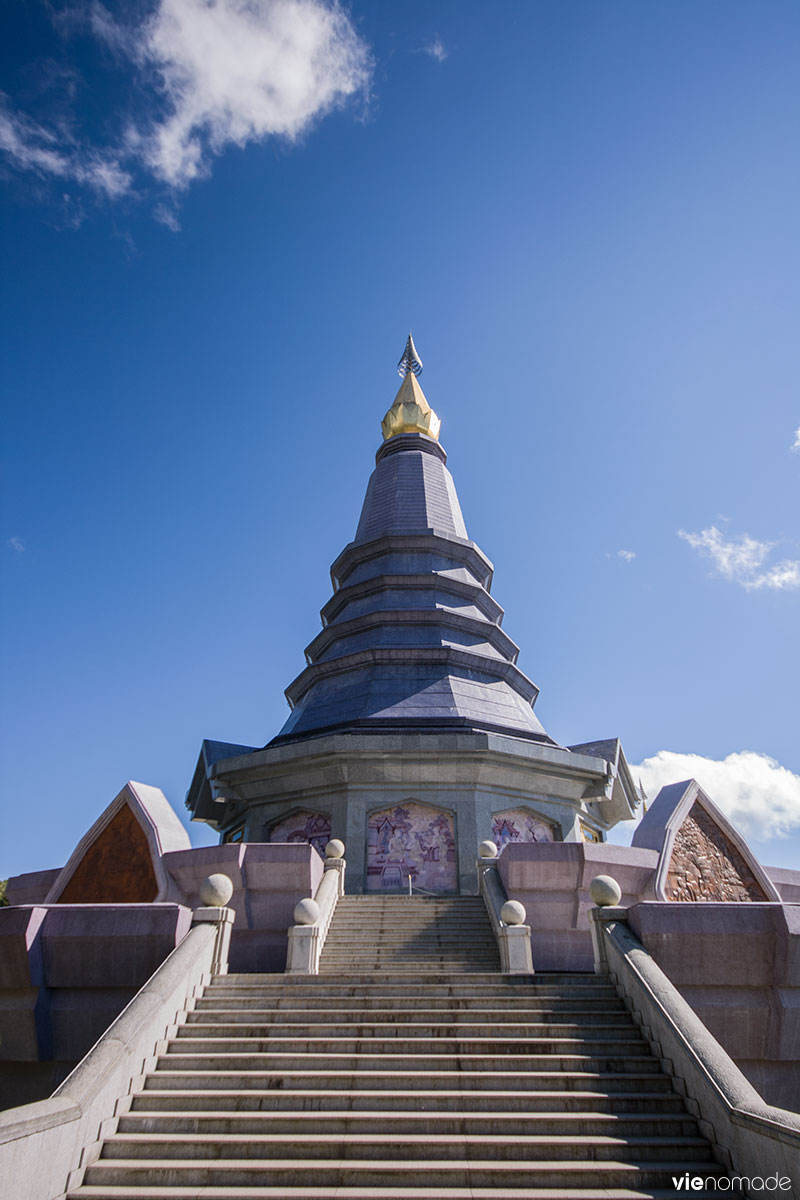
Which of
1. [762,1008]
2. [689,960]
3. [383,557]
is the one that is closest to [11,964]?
[689,960]

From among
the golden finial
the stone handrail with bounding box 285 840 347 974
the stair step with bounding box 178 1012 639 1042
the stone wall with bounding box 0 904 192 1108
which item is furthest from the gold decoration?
the stair step with bounding box 178 1012 639 1042

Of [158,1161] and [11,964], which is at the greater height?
[11,964]

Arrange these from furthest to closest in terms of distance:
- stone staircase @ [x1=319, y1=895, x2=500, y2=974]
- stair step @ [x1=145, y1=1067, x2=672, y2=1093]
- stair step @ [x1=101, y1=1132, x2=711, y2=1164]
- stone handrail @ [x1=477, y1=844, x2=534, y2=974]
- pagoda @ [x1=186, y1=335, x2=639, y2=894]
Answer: pagoda @ [x1=186, y1=335, x2=639, y2=894] → stone staircase @ [x1=319, y1=895, x2=500, y2=974] → stone handrail @ [x1=477, y1=844, x2=534, y2=974] → stair step @ [x1=145, y1=1067, x2=672, y2=1093] → stair step @ [x1=101, y1=1132, x2=711, y2=1164]

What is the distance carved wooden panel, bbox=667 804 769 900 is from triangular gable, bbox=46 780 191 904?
10.0 m

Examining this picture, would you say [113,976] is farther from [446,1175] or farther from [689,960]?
[689,960]

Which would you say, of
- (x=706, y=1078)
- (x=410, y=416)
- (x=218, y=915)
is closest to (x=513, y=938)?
(x=706, y=1078)

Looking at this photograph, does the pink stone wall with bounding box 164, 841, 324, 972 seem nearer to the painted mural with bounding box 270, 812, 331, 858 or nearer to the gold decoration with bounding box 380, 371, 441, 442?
the painted mural with bounding box 270, 812, 331, 858

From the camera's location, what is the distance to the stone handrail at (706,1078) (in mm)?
5863

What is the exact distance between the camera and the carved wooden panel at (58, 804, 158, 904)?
14484mm

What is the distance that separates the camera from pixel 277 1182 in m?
6.27

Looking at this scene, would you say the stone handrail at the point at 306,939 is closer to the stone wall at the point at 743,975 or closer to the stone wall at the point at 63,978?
the stone wall at the point at 63,978

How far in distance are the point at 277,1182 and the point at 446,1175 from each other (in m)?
1.50

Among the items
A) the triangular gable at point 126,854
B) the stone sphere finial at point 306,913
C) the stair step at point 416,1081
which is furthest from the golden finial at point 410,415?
the stair step at point 416,1081

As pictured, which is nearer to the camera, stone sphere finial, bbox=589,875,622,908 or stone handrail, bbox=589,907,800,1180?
stone handrail, bbox=589,907,800,1180
